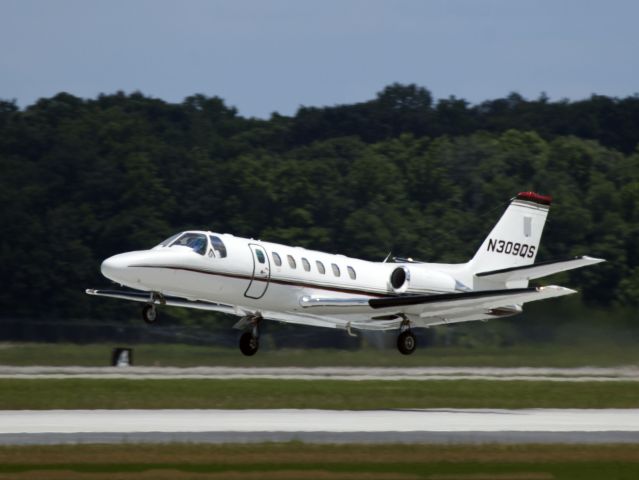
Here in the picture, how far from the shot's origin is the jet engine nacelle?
35344 millimetres

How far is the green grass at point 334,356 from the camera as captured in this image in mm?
41875

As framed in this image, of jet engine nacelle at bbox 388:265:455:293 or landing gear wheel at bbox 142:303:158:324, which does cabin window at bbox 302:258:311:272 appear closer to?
jet engine nacelle at bbox 388:265:455:293

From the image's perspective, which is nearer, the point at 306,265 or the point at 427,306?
the point at 306,265

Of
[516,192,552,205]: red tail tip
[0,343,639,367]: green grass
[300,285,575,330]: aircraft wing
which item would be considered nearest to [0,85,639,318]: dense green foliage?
[0,343,639,367]: green grass

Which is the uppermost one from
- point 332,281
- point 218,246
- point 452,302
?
point 218,246

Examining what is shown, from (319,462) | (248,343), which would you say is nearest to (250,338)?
(248,343)

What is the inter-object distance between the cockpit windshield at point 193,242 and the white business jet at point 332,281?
24 millimetres

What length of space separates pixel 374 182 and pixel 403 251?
11298 mm

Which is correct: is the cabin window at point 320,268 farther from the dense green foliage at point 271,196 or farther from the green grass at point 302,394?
the dense green foliage at point 271,196

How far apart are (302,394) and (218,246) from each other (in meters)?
4.04

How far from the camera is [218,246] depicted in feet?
103

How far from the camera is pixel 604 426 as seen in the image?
2534 centimetres

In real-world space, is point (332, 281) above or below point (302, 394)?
above

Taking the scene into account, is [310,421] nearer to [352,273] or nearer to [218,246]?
[218,246]
